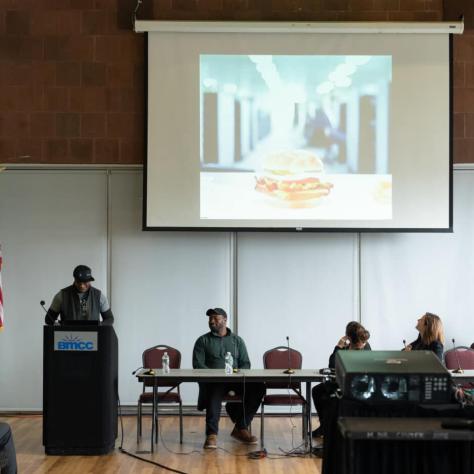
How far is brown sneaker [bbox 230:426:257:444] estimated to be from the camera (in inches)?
295

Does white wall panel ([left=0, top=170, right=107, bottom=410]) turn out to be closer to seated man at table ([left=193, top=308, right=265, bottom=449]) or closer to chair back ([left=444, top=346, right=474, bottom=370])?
seated man at table ([left=193, top=308, right=265, bottom=449])

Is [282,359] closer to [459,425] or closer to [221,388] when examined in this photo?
[221,388]

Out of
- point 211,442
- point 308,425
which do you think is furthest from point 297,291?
point 211,442

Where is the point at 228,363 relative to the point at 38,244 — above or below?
below

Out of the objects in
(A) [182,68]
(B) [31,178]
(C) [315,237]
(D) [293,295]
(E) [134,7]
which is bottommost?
(D) [293,295]

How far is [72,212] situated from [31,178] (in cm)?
62

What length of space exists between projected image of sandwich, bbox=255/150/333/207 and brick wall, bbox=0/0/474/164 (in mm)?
1496

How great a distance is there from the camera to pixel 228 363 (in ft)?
24.5

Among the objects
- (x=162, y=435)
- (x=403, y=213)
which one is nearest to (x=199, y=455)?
(x=162, y=435)

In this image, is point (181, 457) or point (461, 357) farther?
point (461, 357)

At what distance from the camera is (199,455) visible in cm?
704

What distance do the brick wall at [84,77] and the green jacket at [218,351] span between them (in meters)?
2.57

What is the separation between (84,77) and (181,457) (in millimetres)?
4665

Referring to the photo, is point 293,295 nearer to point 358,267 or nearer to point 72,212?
point 358,267
